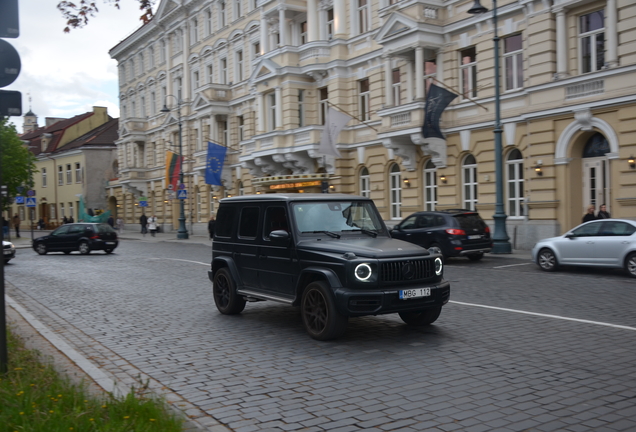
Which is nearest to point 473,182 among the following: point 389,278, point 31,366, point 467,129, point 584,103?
point 467,129

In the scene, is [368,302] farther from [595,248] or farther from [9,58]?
[595,248]

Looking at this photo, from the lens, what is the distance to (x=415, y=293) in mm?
7871

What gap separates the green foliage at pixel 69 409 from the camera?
452 centimetres

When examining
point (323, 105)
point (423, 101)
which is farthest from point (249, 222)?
point (323, 105)

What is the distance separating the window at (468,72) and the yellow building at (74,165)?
49764mm

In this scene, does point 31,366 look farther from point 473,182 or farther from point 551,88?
point 473,182

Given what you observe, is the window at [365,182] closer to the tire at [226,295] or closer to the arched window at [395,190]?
the arched window at [395,190]

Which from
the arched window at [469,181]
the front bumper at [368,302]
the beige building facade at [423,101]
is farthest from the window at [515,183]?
the front bumper at [368,302]

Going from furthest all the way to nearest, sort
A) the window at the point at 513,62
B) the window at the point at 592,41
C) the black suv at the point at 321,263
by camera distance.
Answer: the window at the point at 513,62 → the window at the point at 592,41 → the black suv at the point at 321,263

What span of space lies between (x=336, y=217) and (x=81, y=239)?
2185 cm

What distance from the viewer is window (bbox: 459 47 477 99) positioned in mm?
25578

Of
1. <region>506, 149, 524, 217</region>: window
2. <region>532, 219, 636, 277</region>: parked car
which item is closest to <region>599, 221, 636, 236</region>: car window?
<region>532, 219, 636, 277</region>: parked car

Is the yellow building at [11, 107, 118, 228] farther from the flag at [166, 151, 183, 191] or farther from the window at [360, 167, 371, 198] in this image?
the window at [360, 167, 371, 198]

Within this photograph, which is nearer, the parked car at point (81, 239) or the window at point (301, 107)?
the parked car at point (81, 239)
